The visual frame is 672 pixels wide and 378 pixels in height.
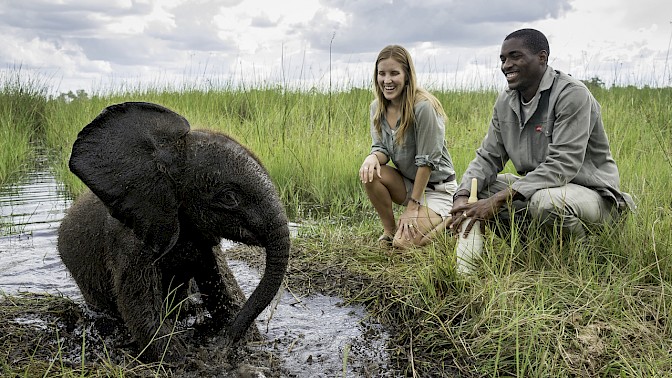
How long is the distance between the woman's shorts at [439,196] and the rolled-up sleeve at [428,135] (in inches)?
13.4

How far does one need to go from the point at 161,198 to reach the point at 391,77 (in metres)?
2.60

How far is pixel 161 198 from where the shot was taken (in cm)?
339

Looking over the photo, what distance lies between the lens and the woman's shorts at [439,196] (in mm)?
5660

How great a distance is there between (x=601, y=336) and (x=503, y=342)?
0.58 metres

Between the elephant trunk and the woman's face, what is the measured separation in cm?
233

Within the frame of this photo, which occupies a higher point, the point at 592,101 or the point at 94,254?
the point at 592,101

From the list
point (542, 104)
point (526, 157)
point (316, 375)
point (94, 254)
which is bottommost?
point (316, 375)

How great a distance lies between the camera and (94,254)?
3.88 meters

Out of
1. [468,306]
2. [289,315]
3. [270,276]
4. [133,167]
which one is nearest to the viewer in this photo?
[133,167]

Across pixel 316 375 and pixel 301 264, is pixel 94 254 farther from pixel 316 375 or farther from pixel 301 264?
pixel 301 264

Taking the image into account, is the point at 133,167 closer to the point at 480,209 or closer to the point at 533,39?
the point at 480,209

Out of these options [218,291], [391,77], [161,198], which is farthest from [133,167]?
[391,77]

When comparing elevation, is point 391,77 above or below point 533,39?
below

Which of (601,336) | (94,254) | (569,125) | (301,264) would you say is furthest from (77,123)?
(601,336)
